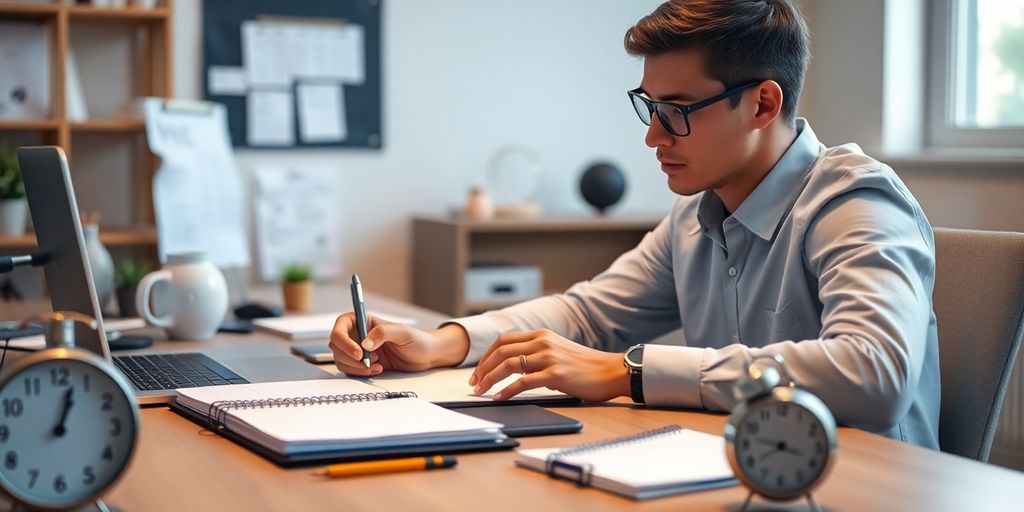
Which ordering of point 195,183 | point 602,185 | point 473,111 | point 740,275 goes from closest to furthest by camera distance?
point 740,275, point 195,183, point 602,185, point 473,111

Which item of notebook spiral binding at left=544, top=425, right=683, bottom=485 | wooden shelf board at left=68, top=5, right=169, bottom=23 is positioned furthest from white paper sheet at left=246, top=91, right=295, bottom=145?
notebook spiral binding at left=544, top=425, right=683, bottom=485

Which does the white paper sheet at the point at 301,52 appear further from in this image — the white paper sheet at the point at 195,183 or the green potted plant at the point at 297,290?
the green potted plant at the point at 297,290

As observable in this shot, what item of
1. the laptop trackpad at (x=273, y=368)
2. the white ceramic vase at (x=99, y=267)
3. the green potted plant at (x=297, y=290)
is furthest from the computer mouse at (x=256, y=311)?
the laptop trackpad at (x=273, y=368)

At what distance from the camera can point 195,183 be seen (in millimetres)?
3193

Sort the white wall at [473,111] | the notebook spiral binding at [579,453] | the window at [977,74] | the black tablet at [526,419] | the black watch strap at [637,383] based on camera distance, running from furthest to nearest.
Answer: the white wall at [473,111], the window at [977,74], the black watch strap at [637,383], the black tablet at [526,419], the notebook spiral binding at [579,453]

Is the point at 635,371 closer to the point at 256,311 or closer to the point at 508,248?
the point at 256,311

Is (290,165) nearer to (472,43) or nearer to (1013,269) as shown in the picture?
(472,43)

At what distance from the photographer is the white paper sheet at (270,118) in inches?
139

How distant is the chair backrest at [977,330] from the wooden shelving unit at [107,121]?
229cm

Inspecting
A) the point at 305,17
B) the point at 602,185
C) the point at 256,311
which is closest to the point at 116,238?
the point at 305,17

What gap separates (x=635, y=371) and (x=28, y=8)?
7.72 feet

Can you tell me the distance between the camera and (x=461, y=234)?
3.45 meters

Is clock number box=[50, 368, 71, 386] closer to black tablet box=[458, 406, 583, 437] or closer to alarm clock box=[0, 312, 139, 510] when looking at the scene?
alarm clock box=[0, 312, 139, 510]

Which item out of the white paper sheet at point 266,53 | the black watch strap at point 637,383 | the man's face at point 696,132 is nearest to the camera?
the black watch strap at point 637,383
